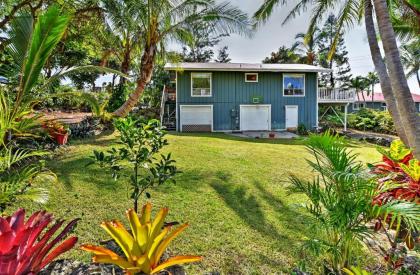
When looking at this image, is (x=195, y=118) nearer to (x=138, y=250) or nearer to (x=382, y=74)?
(x=382, y=74)

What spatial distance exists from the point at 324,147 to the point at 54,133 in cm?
732

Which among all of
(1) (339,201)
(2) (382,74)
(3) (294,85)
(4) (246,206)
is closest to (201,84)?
(3) (294,85)

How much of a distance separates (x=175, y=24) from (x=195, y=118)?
736 cm

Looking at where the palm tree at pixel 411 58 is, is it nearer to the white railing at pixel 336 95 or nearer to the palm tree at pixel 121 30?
the white railing at pixel 336 95

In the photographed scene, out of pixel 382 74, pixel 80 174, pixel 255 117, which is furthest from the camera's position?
pixel 255 117

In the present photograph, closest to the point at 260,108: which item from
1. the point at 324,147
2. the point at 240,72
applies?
the point at 240,72

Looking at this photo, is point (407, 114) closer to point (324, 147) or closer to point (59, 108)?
point (324, 147)

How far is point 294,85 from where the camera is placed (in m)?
19.3

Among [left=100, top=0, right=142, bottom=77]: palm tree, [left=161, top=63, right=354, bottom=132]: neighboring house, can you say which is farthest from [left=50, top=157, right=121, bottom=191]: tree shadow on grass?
[left=161, top=63, right=354, bottom=132]: neighboring house

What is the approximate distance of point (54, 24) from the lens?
8.82 feet

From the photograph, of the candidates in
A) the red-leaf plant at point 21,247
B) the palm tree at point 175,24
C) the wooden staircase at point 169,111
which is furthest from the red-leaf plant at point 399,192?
the wooden staircase at point 169,111

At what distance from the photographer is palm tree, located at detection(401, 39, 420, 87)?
56.7ft

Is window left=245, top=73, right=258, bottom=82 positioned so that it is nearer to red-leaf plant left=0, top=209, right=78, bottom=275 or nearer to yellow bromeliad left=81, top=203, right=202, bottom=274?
yellow bromeliad left=81, top=203, right=202, bottom=274

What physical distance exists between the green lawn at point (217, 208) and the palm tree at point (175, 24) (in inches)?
185
